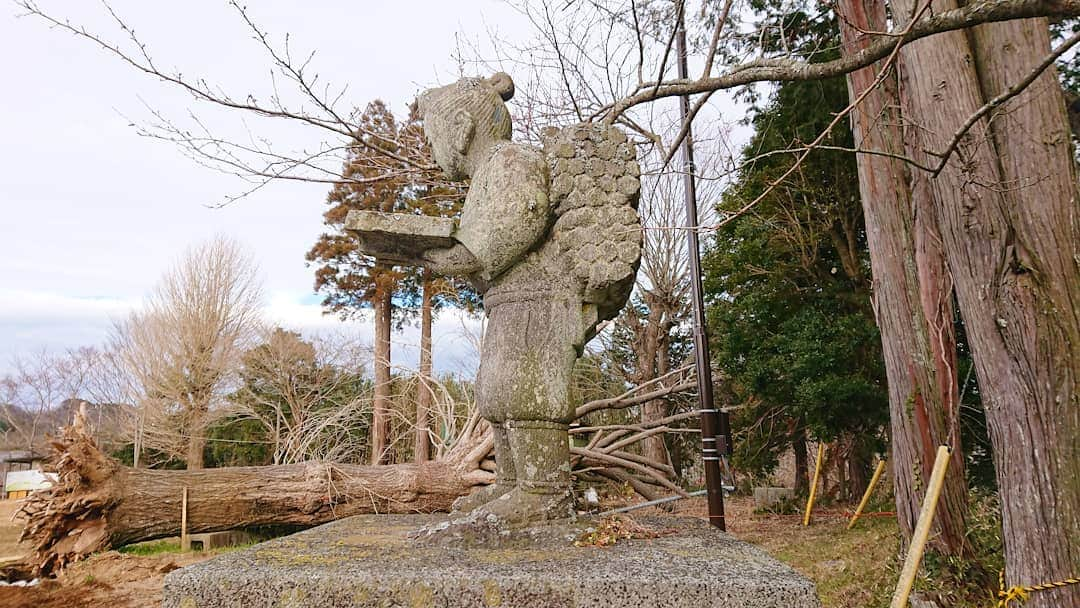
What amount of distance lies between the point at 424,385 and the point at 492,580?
7.99m

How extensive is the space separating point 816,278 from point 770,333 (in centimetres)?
106

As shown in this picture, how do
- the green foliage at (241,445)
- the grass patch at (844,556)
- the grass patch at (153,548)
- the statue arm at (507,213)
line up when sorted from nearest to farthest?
the statue arm at (507,213) < the grass patch at (844,556) < the grass patch at (153,548) < the green foliage at (241,445)

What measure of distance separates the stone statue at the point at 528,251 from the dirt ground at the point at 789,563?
13.0 feet

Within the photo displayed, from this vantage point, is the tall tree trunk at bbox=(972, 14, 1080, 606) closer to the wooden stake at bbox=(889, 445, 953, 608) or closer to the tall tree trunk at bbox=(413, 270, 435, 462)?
the wooden stake at bbox=(889, 445, 953, 608)

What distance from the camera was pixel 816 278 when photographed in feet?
30.7

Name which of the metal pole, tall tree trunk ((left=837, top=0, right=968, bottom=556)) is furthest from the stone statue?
tall tree trunk ((left=837, top=0, right=968, bottom=556))

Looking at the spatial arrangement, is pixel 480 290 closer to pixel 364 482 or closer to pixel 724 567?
pixel 724 567

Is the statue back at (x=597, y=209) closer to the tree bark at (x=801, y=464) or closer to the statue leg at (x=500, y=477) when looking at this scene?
the statue leg at (x=500, y=477)

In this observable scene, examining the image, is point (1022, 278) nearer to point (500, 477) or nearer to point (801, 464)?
point (500, 477)

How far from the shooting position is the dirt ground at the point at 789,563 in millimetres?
5055

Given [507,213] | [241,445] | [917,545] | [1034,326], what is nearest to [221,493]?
[507,213]

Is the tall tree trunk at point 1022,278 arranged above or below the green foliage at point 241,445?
above

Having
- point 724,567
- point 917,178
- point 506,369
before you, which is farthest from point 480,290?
point 917,178

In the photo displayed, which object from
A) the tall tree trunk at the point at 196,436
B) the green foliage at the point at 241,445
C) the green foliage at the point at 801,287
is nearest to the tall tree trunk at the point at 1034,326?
the green foliage at the point at 801,287
